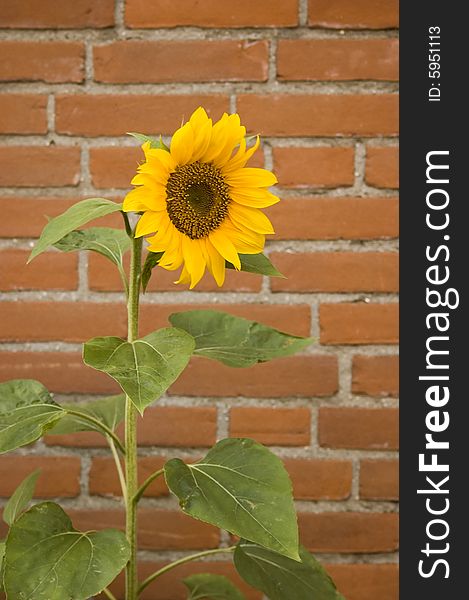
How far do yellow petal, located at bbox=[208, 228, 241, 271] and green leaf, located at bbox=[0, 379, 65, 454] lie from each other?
274 mm

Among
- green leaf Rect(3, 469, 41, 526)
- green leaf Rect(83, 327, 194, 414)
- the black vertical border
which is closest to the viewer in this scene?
green leaf Rect(83, 327, 194, 414)

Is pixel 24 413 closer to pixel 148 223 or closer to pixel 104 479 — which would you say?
pixel 148 223

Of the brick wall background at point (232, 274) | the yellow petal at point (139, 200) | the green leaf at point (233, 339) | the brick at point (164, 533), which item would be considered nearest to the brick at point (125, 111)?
the brick wall background at point (232, 274)

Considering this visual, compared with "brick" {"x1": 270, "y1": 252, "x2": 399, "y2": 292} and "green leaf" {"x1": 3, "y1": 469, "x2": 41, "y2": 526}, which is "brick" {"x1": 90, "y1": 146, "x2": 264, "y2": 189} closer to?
"brick" {"x1": 270, "y1": 252, "x2": 399, "y2": 292}

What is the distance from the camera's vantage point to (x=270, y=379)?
151 centimetres

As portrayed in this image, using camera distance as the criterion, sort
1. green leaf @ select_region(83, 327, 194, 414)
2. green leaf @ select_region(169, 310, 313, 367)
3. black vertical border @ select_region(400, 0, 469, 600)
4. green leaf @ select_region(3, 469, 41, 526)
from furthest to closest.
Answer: black vertical border @ select_region(400, 0, 469, 600) < green leaf @ select_region(3, 469, 41, 526) < green leaf @ select_region(169, 310, 313, 367) < green leaf @ select_region(83, 327, 194, 414)

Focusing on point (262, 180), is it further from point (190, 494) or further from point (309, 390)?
point (309, 390)

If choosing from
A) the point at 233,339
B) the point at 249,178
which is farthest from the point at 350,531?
the point at 249,178

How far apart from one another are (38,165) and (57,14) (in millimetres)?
263

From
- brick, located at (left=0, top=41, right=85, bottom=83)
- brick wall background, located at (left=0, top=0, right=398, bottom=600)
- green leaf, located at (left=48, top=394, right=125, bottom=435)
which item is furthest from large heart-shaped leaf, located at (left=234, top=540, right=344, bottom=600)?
brick, located at (left=0, top=41, right=85, bottom=83)

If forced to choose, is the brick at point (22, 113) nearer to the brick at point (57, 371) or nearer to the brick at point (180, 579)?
the brick at point (57, 371)

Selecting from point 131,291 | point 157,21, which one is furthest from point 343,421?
point 157,21

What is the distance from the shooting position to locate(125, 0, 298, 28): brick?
57.4 inches

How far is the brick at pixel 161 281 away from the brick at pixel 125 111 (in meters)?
0.23
